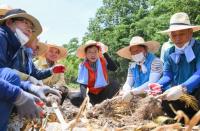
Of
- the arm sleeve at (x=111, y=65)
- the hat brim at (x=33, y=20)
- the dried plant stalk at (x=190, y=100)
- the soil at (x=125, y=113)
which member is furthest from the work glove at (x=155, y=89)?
the arm sleeve at (x=111, y=65)

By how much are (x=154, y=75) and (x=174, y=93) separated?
1478mm

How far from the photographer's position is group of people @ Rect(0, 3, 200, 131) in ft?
9.61

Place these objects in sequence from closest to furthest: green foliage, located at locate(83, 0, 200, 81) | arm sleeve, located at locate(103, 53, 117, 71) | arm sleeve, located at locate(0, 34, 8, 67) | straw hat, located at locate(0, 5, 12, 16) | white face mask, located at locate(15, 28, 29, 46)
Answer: arm sleeve, located at locate(0, 34, 8, 67)
white face mask, located at locate(15, 28, 29, 46)
straw hat, located at locate(0, 5, 12, 16)
arm sleeve, located at locate(103, 53, 117, 71)
green foliage, located at locate(83, 0, 200, 81)

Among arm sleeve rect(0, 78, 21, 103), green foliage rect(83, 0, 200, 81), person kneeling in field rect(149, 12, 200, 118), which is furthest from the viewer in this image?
green foliage rect(83, 0, 200, 81)

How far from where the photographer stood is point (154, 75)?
5.54m

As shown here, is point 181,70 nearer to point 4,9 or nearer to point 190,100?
point 190,100

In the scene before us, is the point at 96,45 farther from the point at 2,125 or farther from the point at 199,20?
the point at 199,20

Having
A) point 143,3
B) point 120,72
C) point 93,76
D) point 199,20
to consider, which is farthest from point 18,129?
point 143,3

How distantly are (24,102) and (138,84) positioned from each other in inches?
126

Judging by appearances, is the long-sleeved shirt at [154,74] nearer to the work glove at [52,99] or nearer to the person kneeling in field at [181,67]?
the person kneeling in field at [181,67]

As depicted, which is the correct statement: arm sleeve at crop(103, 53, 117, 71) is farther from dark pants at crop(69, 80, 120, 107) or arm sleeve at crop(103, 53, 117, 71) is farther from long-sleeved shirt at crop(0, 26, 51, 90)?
long-sleeved shirt at crop(0, 26, 51, 90)

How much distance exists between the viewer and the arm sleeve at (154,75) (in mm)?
5398

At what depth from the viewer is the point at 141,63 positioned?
5.81 metres

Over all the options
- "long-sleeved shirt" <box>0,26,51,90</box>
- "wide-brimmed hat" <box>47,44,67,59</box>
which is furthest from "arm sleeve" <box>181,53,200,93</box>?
"wide-brimmed hat" <box>47,44,67,59</box>
